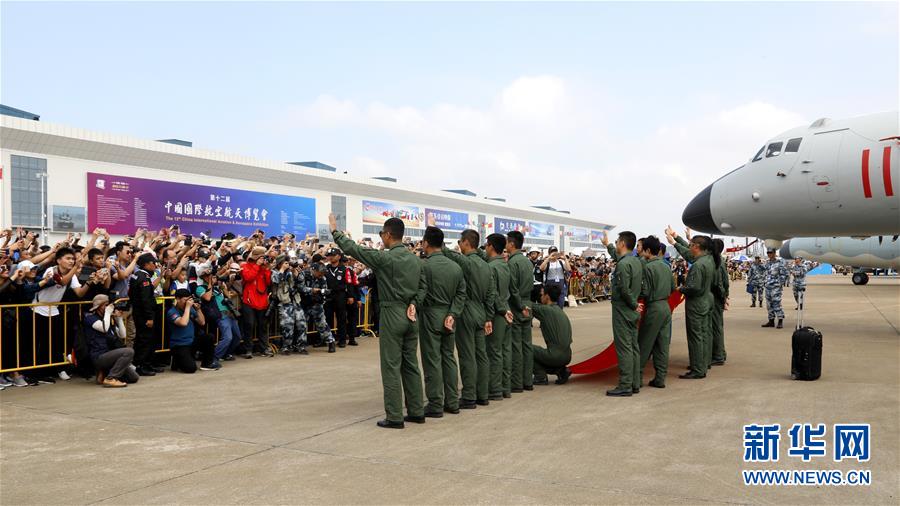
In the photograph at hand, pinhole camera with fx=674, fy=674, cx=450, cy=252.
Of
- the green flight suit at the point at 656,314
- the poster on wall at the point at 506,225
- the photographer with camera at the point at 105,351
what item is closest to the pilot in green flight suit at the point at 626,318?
the green flight suit at the point at 656,314

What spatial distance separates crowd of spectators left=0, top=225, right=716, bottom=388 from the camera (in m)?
8.59

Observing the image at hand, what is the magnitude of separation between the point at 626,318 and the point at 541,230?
80.5 metres

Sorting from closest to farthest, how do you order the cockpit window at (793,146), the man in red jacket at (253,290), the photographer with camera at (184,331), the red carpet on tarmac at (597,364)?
the red carpet on tarmac at (597,364) → the photographer with camera at (184,331) → the man in red jacket at (253,290) → the cockpit window at (793,146)

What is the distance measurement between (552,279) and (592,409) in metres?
10.4

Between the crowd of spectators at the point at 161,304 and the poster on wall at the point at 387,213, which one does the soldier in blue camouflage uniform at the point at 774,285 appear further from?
the poster on wall at the point at 387,213

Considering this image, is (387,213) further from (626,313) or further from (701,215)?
(626,313)

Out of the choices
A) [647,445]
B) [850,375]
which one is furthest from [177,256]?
[850,375]

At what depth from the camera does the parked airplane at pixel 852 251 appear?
100 ft

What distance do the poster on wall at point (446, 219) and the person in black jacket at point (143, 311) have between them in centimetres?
5508

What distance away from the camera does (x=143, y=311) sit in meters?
8.98

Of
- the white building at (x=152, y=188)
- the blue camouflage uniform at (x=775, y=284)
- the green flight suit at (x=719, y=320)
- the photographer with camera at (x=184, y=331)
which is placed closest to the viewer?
the photographer with camera at (x=184, y=331)

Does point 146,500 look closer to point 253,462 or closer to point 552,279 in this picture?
point 253,462

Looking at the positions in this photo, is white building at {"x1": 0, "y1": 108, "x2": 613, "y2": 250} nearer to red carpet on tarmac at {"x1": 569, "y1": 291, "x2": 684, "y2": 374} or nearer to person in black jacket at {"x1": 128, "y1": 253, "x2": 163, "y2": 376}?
person in black jacket at {"x1": 128, "y1": 253, "x2": 163, "y2": 376}

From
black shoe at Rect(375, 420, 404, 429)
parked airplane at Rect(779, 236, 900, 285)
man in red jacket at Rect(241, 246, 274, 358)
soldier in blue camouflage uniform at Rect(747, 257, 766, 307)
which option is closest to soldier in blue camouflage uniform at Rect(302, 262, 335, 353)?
man in red jacket at Rect(241, 246, 274, 358)
